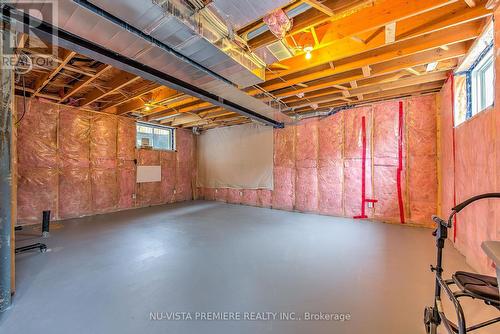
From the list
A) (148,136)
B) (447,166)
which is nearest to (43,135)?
(148,136)

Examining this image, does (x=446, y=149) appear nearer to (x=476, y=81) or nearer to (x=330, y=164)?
(x=476, y=81)

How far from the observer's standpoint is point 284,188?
5492 mm

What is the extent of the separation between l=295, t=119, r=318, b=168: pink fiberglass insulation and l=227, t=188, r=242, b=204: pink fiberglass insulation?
6.89 feet

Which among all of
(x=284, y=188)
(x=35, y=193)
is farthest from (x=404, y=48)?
(x=35, y=193)

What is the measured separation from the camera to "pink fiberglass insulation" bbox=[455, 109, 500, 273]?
6.21ft

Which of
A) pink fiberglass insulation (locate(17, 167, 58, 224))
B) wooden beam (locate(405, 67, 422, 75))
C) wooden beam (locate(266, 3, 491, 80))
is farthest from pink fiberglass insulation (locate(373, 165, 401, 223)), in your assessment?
pink fiberglass insulation (locate(17, 167, 58, 224))

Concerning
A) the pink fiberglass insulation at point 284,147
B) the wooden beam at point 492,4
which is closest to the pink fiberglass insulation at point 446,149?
the wooden beam at point 492,4

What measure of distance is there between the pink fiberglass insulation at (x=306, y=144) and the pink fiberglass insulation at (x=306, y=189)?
0.17 meters

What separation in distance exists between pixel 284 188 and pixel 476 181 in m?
3.64

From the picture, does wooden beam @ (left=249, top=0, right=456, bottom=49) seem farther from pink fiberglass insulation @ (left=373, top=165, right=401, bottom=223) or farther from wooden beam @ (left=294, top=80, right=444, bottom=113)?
pink fiberglass insulation @ (left=373, top=165, right=401, bottom=223)

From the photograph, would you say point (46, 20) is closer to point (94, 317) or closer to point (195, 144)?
point (94, 317)

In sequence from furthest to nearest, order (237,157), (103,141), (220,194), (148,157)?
(220,194), (237,157), (148,157), (103,141)

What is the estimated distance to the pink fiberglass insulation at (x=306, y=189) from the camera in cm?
499

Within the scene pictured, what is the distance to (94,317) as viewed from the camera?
4.90 ft
